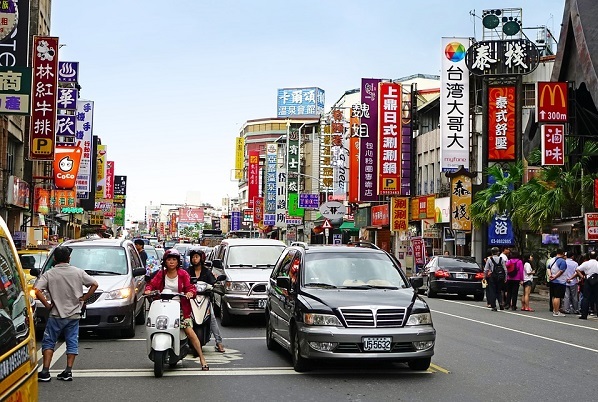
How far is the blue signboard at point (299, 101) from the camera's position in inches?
6373

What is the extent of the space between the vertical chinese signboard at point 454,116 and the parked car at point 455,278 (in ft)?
40.9

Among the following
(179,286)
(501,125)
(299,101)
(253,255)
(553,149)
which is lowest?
(179,286)

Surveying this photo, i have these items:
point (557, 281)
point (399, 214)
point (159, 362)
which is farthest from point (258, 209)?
point (159, 362)

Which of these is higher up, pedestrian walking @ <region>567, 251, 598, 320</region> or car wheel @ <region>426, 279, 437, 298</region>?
pedestrian walking @ <region>567, 251, 598, 320</region>

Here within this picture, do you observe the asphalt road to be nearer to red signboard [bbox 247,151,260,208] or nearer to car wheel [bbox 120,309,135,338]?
car wheel [bbox 120,309,135,338]

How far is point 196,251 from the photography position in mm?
12992

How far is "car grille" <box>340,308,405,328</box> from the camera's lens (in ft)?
34.5

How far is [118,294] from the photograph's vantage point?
1511 centimetres

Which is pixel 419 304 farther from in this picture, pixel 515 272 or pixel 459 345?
pixel 515 272

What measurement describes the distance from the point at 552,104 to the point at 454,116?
10392mm

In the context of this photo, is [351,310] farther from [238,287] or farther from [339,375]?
[238,287]

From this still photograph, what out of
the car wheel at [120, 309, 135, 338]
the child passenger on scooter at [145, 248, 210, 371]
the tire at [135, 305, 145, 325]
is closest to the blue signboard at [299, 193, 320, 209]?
the tire at [135, 305, 145, 325]

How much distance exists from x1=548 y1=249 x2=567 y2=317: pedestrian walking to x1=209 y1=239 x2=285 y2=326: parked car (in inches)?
315

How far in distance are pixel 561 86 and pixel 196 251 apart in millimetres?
23003
